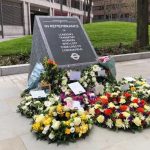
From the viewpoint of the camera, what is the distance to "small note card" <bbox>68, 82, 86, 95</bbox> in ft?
A: 16.7

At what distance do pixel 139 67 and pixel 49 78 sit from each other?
15.6 feet

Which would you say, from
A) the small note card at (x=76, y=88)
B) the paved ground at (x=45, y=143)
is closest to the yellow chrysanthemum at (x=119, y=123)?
the paved ground at (x=45, y=143)

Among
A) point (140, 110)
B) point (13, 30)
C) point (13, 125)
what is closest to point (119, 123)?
point (140, 110)

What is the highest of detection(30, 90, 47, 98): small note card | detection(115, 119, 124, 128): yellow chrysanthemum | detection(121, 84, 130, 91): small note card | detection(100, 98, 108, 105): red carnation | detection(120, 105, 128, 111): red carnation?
detection(121, 84, 130, 91): small note card

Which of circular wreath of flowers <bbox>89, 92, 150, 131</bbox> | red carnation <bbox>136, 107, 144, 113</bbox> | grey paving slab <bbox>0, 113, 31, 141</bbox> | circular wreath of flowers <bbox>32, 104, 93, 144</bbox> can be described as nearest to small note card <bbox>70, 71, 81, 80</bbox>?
circular wreath of flowers <bbox>89, 92, 150, 131</bbox>

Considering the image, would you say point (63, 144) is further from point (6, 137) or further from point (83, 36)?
point (83, 36)

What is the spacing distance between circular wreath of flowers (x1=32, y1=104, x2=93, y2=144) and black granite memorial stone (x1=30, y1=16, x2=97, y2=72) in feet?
5.22

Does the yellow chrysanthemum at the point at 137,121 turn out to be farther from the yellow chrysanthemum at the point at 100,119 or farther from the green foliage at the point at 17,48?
the green foliage at the point at 17,48

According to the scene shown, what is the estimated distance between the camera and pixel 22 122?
4.55m

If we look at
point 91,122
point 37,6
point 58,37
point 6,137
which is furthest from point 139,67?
point 37,6

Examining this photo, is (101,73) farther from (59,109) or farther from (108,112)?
(59,109)

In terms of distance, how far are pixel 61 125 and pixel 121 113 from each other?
956mm

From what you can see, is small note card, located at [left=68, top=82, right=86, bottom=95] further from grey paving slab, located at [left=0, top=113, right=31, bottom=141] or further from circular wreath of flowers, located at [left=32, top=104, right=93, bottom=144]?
grey paving slab, located at [left=0, top=113, right=31, bottom=141]

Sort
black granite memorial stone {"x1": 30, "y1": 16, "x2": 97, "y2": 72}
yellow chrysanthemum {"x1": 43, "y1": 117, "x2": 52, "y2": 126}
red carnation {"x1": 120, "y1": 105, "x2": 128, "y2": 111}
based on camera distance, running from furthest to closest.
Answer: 1. black granite memorial stone {"x1": 30, "y1": 16, "x2": 97, "y2": 72}
2. red carnation {"x1": 120, "y1": 105, "x2": 128, "y2": 111}
3. yellow chrysanthemum {"x1": 43, "y1": 117, "x2": 52, "y2": 126}
